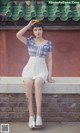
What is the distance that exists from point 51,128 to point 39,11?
250cm

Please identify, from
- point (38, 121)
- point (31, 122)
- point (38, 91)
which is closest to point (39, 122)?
point (38, 121)

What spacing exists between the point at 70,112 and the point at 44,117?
1.52 ft

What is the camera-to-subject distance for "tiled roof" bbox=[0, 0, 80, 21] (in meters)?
8.70

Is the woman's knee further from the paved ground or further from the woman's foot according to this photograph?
the paved ground

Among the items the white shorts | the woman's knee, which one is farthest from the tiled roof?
the woman's knee

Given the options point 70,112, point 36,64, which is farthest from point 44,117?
point 36,64

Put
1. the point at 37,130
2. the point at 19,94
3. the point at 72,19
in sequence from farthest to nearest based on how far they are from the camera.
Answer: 1. the point at 72,19
2. the point at 19,94
3. the point at 37,130

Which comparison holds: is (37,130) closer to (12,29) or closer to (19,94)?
(19,94)

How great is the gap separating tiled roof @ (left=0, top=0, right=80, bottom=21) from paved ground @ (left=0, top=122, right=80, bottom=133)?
214 cm

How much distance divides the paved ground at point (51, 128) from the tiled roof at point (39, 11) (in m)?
2.14

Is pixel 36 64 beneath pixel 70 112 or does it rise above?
above

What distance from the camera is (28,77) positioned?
24.5 ft

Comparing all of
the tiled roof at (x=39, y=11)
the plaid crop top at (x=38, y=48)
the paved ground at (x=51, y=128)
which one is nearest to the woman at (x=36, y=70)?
the plaid crop top at (x=38, y=48)

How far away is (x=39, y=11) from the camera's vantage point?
29.0 ft
